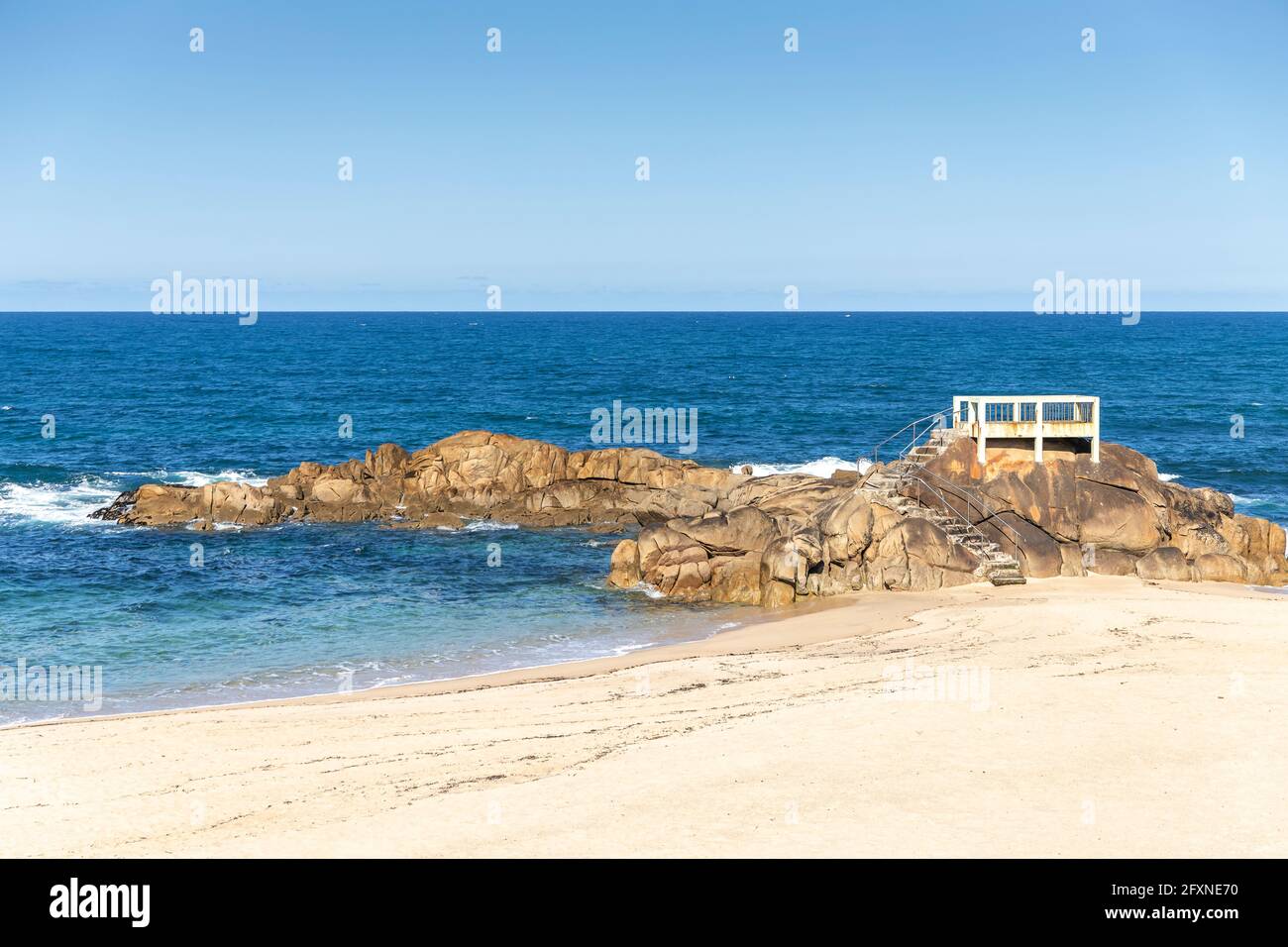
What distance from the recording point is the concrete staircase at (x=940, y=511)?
2970 cm

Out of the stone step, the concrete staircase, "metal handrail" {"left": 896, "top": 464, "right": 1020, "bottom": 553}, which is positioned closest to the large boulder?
"metal handrail" {"left": 896, "top": 464, "right": 1020, "bottom": 553}

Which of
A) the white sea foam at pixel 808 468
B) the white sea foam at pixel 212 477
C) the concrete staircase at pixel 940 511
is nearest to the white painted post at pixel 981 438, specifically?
the concrete staircase at pixel 940 511

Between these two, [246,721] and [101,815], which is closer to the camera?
[101,815]

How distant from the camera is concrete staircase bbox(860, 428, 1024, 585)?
29703mm

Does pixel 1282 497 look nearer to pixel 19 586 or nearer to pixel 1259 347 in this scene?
pixel 19 586

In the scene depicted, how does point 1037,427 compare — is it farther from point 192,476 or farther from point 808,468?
point 192,476

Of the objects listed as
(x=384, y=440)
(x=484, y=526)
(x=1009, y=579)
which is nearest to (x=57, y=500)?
(x=484, y=526)

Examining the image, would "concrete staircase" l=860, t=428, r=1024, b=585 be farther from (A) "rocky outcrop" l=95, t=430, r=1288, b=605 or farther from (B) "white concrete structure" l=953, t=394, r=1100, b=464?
(B) "white concrete structure" l=953, t=394, r=1100, b=464

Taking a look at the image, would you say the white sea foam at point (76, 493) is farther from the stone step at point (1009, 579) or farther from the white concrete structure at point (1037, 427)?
the stone step at point (1009, 579)

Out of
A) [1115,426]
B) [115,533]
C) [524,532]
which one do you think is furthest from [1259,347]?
[115,533]

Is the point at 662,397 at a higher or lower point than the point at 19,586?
higher

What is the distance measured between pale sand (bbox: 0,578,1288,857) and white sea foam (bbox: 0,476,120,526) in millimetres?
23136

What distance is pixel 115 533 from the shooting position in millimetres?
37062
